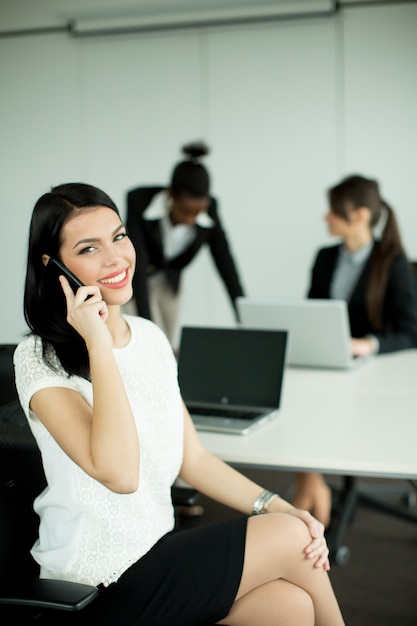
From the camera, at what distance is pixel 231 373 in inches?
88.4

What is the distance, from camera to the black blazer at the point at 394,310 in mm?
3051

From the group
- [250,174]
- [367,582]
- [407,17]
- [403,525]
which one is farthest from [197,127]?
[367,582]

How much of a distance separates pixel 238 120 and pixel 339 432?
11.5 ft

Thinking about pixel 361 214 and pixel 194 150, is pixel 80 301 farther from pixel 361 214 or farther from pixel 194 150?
pixel 194 150

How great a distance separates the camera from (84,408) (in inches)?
56.1

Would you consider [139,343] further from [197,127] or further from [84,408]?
[197,127]

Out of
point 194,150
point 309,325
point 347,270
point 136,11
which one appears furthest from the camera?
point 136,11

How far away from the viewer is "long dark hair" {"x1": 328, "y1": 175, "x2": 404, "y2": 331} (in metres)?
3.15

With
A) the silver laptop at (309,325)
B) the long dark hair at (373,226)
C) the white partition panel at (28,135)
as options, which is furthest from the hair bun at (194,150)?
the white partition panel at (28,135)

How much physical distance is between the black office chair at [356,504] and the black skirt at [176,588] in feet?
4.99

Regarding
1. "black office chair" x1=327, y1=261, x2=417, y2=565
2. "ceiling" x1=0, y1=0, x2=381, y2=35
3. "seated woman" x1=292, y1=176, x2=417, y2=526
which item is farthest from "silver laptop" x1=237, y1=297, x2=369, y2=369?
"ceiling" x1=0, y1=0, x2=381, y2=35

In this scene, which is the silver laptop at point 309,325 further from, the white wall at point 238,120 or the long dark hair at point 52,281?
the white wall at point 238,120

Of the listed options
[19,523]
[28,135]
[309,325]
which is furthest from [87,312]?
[28,135]

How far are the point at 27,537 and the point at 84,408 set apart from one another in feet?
1.13
